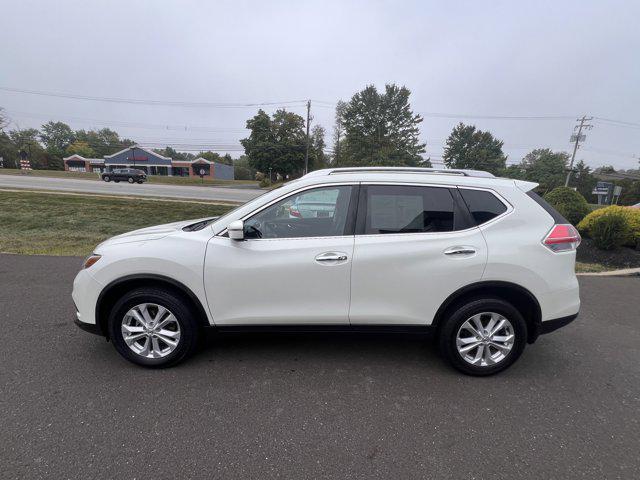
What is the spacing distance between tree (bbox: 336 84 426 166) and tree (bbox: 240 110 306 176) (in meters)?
9.90

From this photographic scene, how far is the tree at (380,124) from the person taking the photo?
47.1 metres

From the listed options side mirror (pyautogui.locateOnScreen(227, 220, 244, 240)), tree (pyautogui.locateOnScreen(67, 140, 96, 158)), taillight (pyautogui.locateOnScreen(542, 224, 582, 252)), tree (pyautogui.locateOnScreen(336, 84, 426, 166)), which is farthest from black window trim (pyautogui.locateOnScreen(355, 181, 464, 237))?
tree (pyautogui.locateOnScreen(67, 140, 96, 158))

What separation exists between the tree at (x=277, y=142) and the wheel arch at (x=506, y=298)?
174 ft

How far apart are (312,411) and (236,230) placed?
1473mm

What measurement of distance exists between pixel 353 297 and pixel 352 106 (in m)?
50.5

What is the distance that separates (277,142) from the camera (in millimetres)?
55125

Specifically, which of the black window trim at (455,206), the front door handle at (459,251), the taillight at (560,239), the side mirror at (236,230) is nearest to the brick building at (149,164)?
the side mirror at (236,230)

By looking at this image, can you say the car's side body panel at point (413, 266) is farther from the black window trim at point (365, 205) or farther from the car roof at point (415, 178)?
the car roof at point (415, 178)

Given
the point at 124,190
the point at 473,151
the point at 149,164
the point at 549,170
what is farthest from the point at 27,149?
the point at 549,170

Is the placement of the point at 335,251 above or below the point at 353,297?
above

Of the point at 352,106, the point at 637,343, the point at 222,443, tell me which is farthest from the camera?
the point at 352,106

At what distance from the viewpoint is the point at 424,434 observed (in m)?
2.29

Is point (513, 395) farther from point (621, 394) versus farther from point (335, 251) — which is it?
point (335, 251)

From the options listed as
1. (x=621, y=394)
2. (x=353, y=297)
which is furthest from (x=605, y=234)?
(x=353, y=297)
